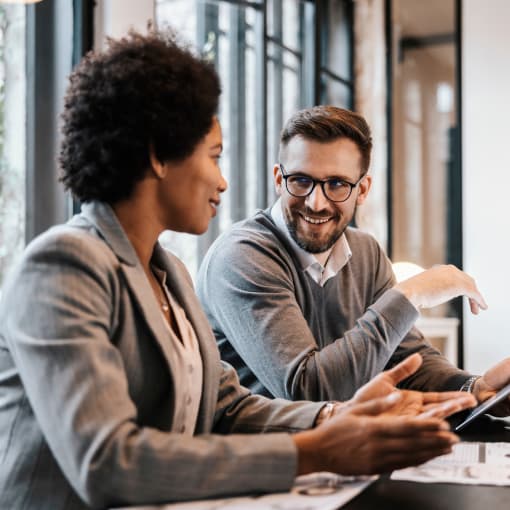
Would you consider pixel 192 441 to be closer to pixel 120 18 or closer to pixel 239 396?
pixel 239 396

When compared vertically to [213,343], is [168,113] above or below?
above

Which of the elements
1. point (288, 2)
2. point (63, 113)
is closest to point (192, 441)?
point (63, 113)

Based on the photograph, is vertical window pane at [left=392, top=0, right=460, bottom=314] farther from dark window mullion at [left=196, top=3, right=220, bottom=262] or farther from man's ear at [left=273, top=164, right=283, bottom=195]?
man's ear at [left=273, top=164, right=283, bottom=195]

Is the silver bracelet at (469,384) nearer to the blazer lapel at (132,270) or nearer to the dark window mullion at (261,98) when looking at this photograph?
the blazer lapel at (132,270)

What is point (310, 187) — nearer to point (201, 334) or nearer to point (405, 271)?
point (201, 334)

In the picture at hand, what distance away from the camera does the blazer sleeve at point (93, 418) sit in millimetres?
1052

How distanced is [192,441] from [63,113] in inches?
23.0

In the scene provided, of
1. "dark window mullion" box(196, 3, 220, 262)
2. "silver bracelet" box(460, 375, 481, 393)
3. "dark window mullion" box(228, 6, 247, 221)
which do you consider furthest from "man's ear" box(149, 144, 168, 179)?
"dark window mullion" box(228, 6, 247, 221)

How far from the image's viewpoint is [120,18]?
3174mm

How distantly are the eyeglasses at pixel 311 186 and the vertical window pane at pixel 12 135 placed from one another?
1.13 meters

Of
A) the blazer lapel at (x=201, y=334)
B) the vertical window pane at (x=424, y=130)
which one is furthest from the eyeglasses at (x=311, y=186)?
the vertical window pane at (x=424, y=130)

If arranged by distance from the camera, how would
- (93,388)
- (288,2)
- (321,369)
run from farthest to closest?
(288,2) < (321,369) < (93,388)

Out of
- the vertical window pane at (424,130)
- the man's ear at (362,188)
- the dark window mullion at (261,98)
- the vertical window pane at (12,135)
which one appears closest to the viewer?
the man's ear at (362,188)

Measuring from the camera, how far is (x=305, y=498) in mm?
1108
